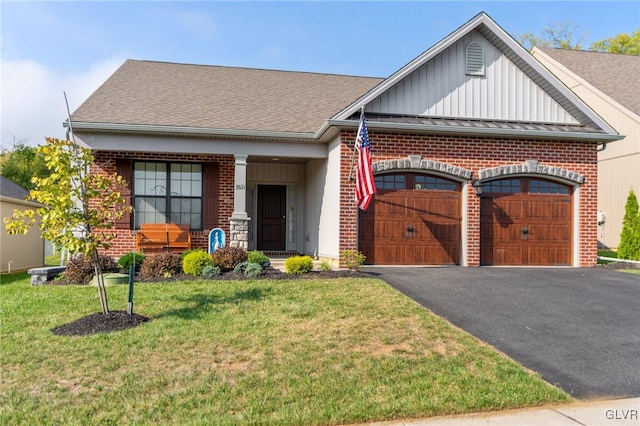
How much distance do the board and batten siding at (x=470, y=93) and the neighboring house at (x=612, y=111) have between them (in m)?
8.56

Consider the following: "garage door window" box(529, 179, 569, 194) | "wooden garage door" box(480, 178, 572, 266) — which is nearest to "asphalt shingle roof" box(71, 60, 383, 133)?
"wooden garage door" box(480, 178, 572, 266)

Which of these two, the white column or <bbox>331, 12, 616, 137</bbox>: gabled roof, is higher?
<bbox>331, 12, 616, 137</bbox>: gabled roof

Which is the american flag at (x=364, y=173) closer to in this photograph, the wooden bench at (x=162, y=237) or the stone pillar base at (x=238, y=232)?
the stone pillar base at (x=238, y=232)

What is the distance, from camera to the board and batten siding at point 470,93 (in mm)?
11828

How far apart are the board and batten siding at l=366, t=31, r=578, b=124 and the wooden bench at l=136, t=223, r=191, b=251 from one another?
587cm

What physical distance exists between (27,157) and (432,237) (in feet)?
128

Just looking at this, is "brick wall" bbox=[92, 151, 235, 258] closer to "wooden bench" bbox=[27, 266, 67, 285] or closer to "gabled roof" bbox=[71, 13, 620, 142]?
"gabled roof" bbox=[71, 13, 620, 142]

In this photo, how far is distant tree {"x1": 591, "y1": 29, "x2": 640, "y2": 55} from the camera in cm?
3297

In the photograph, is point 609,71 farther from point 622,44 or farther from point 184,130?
point 184,130

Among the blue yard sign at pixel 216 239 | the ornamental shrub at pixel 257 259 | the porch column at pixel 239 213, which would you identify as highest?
the porch column at pixel 239 213

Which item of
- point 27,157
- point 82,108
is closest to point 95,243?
point 82,108

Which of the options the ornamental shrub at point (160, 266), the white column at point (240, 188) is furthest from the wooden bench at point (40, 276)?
the white column at point (240, 188)

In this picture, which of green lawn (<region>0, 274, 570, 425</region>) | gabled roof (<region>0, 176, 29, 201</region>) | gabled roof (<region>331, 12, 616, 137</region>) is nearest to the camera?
green lawn (<region>0, 274, 570, 425</region>)

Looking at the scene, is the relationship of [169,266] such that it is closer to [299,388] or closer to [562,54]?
[299,388]
